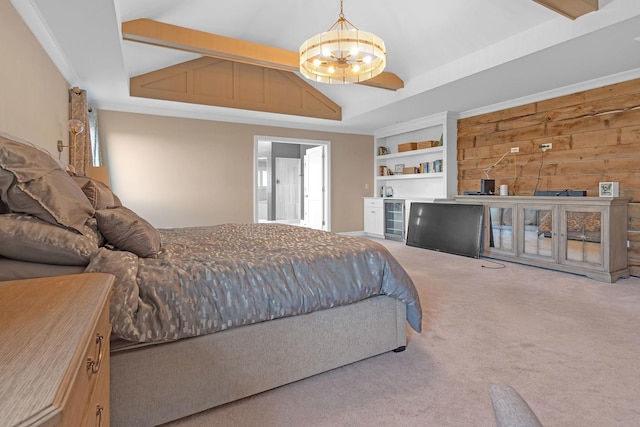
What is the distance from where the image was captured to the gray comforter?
135cm

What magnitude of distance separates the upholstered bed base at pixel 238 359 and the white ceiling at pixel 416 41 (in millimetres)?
2653

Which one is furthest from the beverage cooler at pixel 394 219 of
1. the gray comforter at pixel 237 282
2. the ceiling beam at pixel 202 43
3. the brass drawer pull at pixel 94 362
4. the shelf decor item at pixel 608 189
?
the brass drawer pull at pixel 94 362

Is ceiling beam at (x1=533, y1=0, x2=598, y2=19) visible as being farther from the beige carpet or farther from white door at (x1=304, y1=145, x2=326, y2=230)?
white door at (x1=304, y1=145, x2=326, y2=230)

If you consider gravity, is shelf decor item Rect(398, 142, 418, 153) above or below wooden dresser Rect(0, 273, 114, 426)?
above

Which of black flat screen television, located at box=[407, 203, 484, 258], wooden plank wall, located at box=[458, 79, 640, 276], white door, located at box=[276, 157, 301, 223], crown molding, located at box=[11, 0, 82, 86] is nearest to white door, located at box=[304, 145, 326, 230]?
black flat screen television, located at box=[407, 203, 484, 258]

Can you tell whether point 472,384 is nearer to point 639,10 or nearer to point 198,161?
point 639,10

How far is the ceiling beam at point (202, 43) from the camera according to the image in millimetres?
3535

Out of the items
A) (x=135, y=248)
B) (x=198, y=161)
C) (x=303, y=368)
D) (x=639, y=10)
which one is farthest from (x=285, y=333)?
(x=198, y=161)

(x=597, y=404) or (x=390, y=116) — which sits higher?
(x=390, y=116)

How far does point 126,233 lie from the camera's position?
5.50ft

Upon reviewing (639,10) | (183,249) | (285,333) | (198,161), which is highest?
(639,10)

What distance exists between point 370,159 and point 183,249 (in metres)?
5.99

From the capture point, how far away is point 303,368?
1766 mm

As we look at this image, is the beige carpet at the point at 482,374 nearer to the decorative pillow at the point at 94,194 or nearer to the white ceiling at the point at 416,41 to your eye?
the decorative pillow at the point at 94,194
